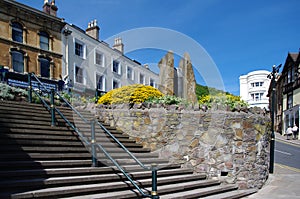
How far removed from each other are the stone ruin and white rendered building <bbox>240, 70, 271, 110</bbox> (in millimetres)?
40965

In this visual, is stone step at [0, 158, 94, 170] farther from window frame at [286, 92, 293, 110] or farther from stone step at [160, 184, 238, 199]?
window frame at [286, 92, 293, 110]

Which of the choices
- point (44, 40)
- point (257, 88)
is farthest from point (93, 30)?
point (257, 88)

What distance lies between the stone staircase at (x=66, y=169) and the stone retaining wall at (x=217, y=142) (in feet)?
0.96

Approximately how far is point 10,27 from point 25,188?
1573 cm

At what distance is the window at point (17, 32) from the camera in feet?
54.3

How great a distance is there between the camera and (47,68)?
59.2ft

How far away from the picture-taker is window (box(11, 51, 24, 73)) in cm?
1623

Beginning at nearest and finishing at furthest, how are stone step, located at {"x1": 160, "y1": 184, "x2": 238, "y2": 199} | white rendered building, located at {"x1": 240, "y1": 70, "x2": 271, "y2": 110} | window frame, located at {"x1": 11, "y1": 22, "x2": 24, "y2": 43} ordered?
stone step, located at {"x1": 160, "y1": 184, "x2": 238, "y2": 199}, window frame, located at {"x1": 11, "y1": 22, "x2": 24, "y2": 43}, white rendered building, located at {"x1": 240, "y1": 70, "x2": 271, "y2": 110}

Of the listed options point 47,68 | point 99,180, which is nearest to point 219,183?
point 99,180

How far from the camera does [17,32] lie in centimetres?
1681

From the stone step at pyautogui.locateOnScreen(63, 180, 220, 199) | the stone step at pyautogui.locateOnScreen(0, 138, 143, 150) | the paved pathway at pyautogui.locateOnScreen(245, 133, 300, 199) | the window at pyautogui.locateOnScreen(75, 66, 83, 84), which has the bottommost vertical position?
the paved pathway at pyautogui.locateOnScreen(245, 133, 300, 199)

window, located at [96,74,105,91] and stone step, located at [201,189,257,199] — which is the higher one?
window, located at [96,74,105,91]

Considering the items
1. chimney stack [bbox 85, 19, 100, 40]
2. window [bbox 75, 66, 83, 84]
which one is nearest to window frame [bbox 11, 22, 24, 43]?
window [bbox 75, 66, 83, 84]

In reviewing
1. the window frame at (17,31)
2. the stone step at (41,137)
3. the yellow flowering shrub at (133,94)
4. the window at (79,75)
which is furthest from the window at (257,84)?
the stone step at (41,137)
